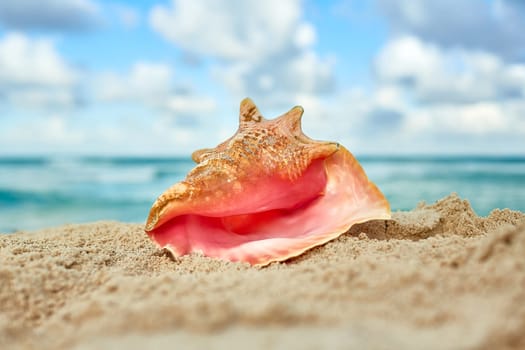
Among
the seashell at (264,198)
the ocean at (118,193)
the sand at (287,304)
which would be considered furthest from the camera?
the ocean at (118,193)

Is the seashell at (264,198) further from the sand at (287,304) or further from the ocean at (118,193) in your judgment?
the ocean at (118,193)

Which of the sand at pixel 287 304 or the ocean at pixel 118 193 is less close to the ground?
the ocean at pixel 118 193

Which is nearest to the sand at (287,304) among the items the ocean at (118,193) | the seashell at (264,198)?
the seashell at (264,198)

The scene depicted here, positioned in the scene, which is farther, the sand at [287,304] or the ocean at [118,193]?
the ocean at [118,193]

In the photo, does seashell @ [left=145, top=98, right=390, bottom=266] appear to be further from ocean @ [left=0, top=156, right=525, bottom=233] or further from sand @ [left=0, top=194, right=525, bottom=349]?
ocean @ [left=0, top=156, right=525, bottom=233]

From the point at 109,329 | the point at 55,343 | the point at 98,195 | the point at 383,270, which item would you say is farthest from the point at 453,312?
the point at 98,195

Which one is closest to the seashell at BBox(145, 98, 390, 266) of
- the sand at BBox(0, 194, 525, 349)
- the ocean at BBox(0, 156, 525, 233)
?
the sand at BBox(0, 194, 525, 349)
